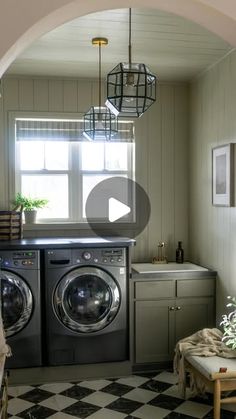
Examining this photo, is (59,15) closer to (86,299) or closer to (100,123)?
(100,123)

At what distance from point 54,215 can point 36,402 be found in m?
1.76

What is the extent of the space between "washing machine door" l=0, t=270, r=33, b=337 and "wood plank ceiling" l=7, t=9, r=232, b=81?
1807 mm

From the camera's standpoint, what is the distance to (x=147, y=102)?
2.17 metres

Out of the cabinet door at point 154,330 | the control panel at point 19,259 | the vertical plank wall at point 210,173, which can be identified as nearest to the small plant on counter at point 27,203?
the control panel at point 19,259

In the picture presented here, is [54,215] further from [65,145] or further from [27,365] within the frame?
[27,365]

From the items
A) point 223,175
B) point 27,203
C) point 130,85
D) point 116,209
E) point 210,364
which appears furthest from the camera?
point 116,209

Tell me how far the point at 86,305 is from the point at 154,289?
604 millimetres

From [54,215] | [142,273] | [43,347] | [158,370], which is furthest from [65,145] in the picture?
[158,370]

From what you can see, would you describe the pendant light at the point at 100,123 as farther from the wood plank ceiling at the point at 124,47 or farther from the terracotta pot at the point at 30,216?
the terracotta pot at the point at 30,216

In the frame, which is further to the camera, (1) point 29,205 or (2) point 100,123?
(1) point 29,205

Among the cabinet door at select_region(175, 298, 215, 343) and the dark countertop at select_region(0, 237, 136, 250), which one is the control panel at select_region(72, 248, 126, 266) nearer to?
the dark countertop at select_region(0, 237, 136, 250)

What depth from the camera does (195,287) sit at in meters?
3.99

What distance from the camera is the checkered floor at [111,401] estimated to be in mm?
3176

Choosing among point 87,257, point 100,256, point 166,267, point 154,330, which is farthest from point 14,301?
point 166,267
